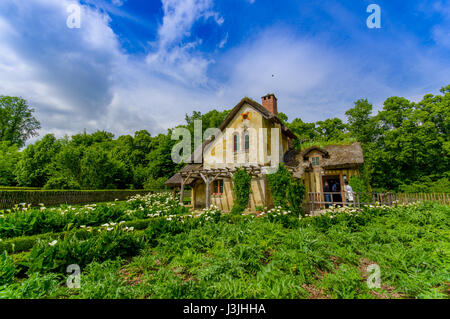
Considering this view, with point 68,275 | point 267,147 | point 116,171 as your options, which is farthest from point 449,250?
point 116,171

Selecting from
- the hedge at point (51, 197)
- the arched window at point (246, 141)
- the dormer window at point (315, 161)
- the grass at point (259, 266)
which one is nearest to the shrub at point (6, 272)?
the grass at point (259, 266)

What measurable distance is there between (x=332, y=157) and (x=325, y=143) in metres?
2.65

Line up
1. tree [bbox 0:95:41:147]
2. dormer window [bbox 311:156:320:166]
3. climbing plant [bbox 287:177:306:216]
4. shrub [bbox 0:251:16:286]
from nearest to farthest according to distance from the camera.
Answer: shrub [bbox 0:251:16:286]
climbing plant [bbox 287:177:306:216]
dormer window [bbox 311:156:320:166]
tree [bbox 0:95:41:147]

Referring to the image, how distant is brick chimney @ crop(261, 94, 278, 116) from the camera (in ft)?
56.8

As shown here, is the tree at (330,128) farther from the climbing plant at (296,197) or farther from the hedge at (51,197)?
the hedge at (51,197)

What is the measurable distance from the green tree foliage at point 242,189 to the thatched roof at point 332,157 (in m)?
4.78

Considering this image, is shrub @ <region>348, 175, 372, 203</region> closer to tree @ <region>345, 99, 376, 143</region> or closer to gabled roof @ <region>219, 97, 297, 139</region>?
gabled roof @ <region>219, 97, 297, 139</region>

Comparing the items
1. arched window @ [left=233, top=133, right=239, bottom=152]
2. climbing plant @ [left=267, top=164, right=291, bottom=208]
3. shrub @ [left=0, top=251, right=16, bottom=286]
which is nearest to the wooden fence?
climbing plant @ [left=267, top=164, right=291, bottom=208]

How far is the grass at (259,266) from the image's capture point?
3314 millimetres

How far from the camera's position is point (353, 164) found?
15.0 metres

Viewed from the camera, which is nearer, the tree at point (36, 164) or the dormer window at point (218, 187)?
the dormer window at point (218, 187)

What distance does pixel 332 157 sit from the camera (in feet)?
54.2

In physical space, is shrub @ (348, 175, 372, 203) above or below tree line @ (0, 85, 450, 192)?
below

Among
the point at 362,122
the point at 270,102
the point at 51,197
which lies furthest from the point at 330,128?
the point at 51,197
